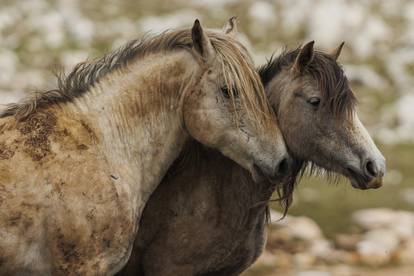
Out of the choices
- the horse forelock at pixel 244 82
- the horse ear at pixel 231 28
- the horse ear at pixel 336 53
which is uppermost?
the horse ear at pixel 231 28

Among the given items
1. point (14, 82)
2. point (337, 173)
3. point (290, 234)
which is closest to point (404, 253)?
point (290, 234)

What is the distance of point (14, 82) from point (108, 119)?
3149 centimetres

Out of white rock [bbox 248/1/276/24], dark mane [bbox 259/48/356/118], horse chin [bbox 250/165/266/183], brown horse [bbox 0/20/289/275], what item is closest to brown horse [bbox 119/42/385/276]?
dark mane [bbox 259/48/356/118]

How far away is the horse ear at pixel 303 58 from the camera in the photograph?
8.44m

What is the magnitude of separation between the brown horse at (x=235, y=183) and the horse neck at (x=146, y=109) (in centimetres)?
71

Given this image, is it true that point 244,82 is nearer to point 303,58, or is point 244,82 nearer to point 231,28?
point 231,28

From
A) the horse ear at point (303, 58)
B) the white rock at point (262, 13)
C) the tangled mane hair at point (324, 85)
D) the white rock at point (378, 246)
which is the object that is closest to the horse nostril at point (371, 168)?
the tangled mane hair at point (324, 85)

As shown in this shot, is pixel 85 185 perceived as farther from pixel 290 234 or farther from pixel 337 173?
pixel 290 234

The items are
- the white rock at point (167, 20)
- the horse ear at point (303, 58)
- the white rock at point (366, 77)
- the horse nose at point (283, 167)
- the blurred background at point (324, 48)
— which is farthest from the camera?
the white rock at point (167, 20)

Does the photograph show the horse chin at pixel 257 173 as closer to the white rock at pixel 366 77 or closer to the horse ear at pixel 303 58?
the horse ear at pixel 303 58

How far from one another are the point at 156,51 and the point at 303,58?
5.39 ft

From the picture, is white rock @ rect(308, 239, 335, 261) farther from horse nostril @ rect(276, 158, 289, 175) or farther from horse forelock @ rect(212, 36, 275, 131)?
horse nostril @ rect(276, 158, 289, 175)

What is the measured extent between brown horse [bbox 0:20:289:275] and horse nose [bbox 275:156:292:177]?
1 cm

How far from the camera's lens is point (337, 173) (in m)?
8.41
